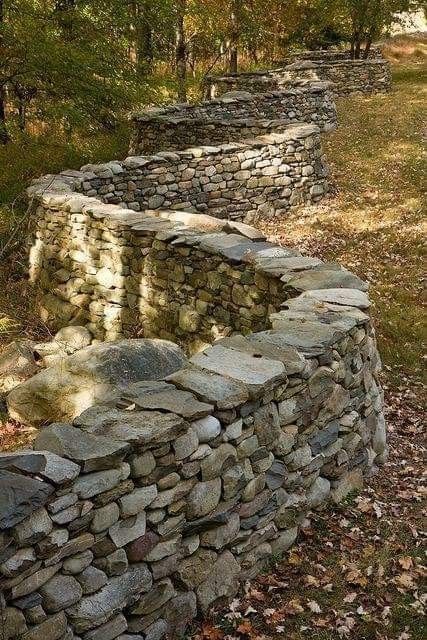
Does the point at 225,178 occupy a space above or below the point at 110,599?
above

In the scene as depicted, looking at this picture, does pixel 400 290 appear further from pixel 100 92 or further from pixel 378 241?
pixel 100 92

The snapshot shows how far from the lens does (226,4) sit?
23.2 meters

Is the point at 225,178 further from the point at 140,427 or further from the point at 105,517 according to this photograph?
the point at 105,517

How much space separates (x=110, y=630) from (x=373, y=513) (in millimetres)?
2568

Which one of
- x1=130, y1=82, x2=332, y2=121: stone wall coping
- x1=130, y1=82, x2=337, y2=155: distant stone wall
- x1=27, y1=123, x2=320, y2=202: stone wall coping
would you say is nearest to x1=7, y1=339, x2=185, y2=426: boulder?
x1=27, y1=123, x2=320, y2=202: stone wall coping

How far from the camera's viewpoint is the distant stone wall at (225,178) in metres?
11.3

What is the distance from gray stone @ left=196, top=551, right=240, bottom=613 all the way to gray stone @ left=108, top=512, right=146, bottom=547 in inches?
30.4

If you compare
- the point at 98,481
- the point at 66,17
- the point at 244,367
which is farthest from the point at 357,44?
the point at 98,481

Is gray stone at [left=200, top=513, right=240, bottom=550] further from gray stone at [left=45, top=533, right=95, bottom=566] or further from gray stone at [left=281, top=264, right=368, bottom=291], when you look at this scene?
gray stone at [left=281, top=264, right=368, bottom=291]

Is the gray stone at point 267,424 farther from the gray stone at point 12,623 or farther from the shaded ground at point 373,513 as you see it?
the gray stone at point 12,623

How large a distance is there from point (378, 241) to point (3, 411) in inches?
275

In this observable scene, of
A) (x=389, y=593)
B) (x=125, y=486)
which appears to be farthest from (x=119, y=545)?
(x=389, y=593)

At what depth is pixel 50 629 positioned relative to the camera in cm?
319

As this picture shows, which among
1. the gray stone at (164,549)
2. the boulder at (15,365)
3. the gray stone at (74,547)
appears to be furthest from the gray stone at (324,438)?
the boulder at (15,365)
